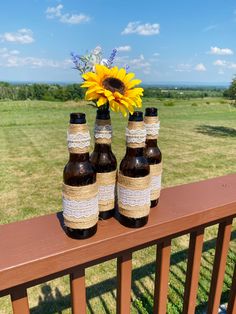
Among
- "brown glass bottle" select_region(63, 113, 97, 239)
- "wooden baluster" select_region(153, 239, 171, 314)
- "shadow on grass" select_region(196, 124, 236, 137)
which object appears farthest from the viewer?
"shadow on grass" select_region(196, 124, 236, 137)

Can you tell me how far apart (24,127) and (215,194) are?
1211 cm

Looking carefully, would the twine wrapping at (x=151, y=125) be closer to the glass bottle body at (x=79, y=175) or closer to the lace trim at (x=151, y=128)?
the lace trim at (x=151, y=128)

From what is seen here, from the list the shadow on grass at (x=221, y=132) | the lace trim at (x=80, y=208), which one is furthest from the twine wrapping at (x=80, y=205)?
the shadow on grass at (x=221, y=132)

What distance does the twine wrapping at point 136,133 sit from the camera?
2.91 ft

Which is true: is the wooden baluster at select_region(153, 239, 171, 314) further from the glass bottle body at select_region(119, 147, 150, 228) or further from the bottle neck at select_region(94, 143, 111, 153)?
the bottle neck at select_region(94, 143, 111, 153)

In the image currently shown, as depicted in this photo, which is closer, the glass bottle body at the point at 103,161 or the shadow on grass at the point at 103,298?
the glass bottle body at the point at 103,161

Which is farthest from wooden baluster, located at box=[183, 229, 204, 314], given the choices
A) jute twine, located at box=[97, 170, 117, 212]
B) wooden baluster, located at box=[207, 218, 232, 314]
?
jute twine, located at box=[97, 170, 117, 212]

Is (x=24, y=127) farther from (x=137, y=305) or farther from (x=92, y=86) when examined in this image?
(x=92, y=86)

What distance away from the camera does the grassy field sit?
233cm

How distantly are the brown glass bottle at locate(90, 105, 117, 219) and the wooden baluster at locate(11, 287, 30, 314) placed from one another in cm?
33

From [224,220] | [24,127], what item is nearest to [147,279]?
[224,220]

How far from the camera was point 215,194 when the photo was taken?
1136 mm

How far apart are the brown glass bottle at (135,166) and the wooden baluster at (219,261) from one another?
44 centimetres

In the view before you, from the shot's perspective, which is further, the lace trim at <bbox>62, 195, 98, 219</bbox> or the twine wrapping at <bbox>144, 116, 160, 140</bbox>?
the twine wrapping at <bbox>144, 116, 160, 140</bbox>
